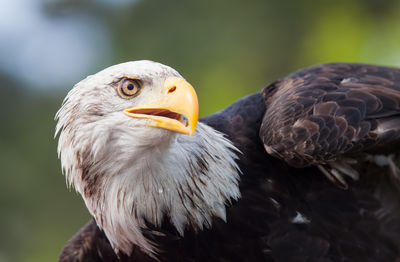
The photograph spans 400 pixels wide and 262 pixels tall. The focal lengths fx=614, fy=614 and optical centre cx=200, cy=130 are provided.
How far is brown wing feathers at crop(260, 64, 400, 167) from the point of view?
3781mm

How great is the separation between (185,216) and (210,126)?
2.55ft

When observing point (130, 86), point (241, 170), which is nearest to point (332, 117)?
point (241, 170)

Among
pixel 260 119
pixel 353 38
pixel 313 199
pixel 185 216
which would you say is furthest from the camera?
pixel 353 38

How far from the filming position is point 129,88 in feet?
11.4

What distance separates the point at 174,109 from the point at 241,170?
1.00 meters

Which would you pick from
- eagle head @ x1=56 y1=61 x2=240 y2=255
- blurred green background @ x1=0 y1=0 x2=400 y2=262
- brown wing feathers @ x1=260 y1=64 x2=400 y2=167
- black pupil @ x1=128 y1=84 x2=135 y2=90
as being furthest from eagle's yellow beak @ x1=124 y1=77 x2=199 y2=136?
blurred green background @ x1=0 y1=0 x2=400 y2=262

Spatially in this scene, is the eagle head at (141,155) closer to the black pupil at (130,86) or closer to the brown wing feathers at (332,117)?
the black pupil at (130,86)

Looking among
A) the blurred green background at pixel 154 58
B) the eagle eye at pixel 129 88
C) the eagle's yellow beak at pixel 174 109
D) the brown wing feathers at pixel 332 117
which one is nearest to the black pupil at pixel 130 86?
the eagle eye at pixel 129 88

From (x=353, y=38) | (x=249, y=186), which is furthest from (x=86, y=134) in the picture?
(x=353, y=38)

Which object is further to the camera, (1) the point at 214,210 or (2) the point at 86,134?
(1) the point at 214,210

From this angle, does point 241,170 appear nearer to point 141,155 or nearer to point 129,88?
point 141,155

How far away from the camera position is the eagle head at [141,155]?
11.0ft

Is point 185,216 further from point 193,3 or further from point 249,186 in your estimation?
point 193,3

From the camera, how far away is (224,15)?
43.4 ft
